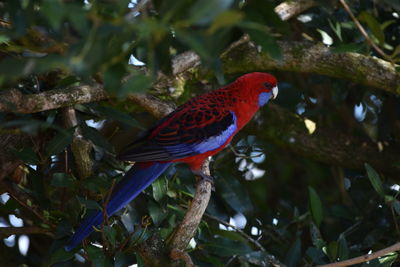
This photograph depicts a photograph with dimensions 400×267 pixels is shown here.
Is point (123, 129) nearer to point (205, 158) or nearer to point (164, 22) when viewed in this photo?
point (205, 158)

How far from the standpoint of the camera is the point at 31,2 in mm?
1701

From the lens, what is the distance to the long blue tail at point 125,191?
2.68 meters

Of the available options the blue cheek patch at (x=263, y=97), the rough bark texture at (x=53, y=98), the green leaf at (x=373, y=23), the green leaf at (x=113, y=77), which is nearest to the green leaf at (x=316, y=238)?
the blue cheek patch at (x=263, y=97)

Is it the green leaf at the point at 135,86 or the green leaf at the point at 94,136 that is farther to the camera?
the green leaf at the point at 94,136

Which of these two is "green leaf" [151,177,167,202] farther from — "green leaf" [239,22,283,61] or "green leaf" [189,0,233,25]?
"green leaf" [189,0,233,25]

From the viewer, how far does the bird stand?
289 cm

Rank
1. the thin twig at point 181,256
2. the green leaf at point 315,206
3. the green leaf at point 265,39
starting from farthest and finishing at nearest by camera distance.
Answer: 1. the green leaf at point 315,206
2. the thin twig at point 181,256
3. the green leaf at point 265,39

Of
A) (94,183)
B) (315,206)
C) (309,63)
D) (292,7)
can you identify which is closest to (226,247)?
(315,206)

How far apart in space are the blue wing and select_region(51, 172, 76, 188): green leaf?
33cm

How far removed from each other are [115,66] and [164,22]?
0.21m

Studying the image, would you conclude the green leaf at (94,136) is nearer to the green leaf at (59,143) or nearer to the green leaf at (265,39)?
the green leaf at (59,143)

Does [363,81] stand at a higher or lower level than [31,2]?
lower

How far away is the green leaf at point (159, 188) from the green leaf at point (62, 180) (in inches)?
14.7

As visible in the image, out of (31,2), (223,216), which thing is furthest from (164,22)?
(223,216)
